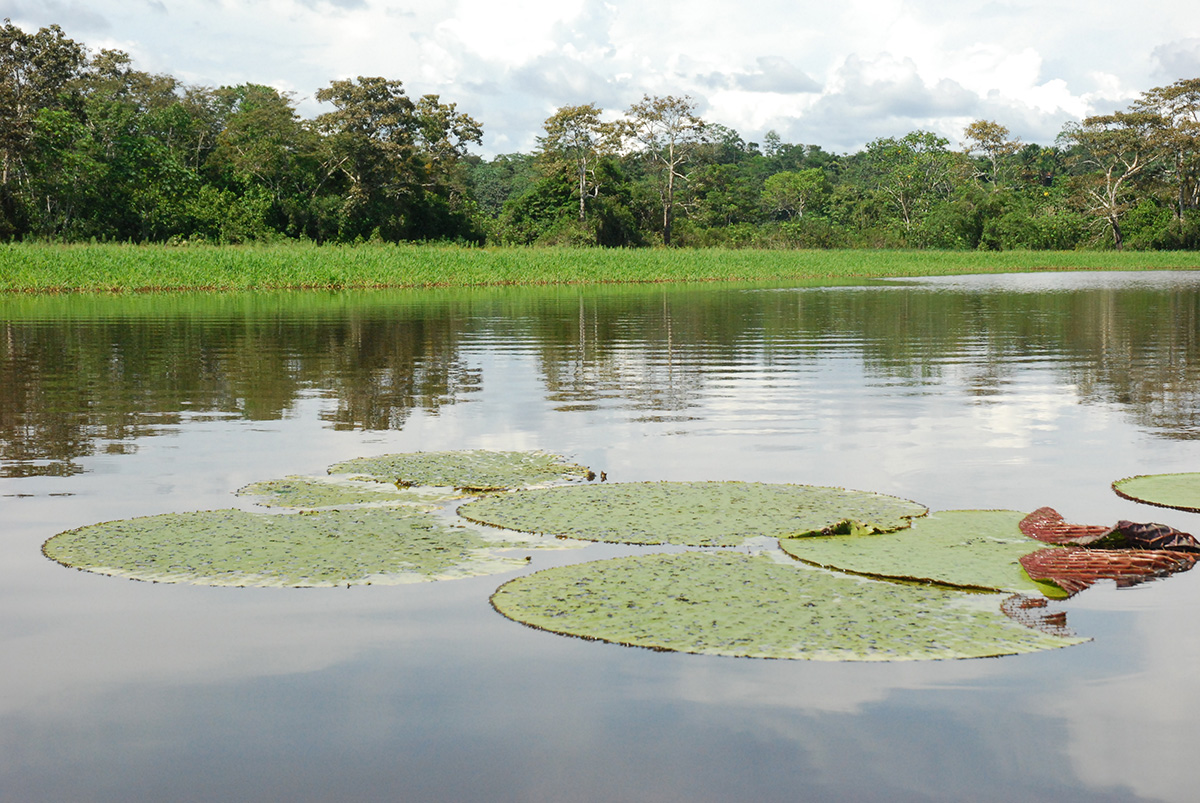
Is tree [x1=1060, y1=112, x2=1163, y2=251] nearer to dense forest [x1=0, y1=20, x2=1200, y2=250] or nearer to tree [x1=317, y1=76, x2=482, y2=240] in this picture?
dense forest [x1=0, y1=20, x2=1200, y2=250]

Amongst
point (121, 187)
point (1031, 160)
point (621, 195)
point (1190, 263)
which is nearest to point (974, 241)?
point (1190, 263)

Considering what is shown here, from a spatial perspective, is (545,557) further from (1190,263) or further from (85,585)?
(1190,263)

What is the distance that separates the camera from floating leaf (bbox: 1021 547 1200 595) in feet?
17.4

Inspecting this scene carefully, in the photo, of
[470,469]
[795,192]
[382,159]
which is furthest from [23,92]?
[795,192]

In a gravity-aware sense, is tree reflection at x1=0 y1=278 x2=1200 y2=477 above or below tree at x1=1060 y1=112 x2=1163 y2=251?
below

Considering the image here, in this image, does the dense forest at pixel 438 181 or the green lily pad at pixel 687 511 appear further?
the dense forest at pixel 438 181

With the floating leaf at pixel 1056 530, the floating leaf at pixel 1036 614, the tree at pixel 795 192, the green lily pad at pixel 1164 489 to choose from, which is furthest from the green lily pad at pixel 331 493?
the tree at pixel 795 192

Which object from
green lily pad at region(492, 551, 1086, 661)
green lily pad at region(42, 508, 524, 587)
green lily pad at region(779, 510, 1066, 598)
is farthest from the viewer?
green lily pad at region(42, 508, 524, 587)

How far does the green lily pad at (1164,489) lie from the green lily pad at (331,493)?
163 inches

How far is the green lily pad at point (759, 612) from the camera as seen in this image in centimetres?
441

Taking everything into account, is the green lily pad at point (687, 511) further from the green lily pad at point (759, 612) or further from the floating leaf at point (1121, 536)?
the floating leaf at point (1121, 536)

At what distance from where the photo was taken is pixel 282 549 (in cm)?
588

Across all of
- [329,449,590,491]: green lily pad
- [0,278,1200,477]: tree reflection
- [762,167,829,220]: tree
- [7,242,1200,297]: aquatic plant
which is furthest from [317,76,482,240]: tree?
[329,449,590,491]: green lily pad

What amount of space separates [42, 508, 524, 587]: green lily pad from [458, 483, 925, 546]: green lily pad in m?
0.49
